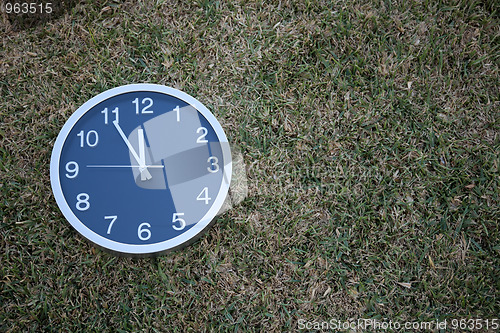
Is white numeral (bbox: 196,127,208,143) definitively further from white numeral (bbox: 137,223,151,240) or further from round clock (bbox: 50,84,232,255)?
white numeral (bbox: 137,223,151,240)

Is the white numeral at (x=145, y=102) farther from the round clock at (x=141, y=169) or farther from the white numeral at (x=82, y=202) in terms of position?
the white numeral at (x=82, y=202)

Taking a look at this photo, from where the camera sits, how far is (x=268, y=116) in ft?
8.74

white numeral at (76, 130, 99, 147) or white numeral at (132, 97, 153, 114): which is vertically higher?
white numeral at (132, 97, 153, 114)

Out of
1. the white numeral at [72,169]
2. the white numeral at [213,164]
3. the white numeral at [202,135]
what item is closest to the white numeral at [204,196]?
the white numeral at [213,164]

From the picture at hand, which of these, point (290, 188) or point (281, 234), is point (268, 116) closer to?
point (290, 188)

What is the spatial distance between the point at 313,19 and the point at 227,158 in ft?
3.67

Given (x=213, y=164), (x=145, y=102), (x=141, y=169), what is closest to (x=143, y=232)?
(x=141, y=169)

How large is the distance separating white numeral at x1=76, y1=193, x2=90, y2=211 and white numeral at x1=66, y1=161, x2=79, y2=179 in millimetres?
116

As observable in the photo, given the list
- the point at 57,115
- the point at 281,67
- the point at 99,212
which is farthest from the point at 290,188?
the point at 57,115

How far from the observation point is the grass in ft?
7.78

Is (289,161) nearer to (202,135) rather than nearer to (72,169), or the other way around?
(202,135)

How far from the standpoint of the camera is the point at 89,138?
8.00ft

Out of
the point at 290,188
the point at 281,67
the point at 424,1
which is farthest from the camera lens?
the point at 424,1

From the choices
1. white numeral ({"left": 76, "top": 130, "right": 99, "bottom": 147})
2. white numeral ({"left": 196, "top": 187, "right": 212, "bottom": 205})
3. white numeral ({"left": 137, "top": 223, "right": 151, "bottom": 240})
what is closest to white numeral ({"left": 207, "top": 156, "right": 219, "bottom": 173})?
white numeral ({"left": 196, "top": 187, "right": 212, "bottom": 205})
